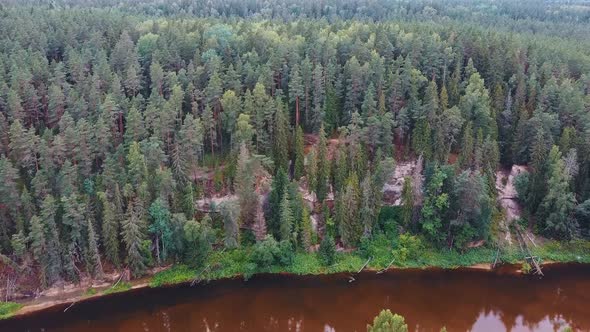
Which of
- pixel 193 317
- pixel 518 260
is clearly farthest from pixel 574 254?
pixel 193 317

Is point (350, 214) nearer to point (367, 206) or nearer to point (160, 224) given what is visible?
point (367, 206)

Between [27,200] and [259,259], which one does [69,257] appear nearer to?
[27,200]

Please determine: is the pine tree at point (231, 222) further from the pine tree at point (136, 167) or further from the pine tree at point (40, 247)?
the pine tree at point (40, 247)

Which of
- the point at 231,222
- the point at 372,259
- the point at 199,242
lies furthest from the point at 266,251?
the point at 372,259

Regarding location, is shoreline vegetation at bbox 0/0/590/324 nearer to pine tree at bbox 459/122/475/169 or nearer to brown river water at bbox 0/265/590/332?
pine tree at bbox 459/122/475/169

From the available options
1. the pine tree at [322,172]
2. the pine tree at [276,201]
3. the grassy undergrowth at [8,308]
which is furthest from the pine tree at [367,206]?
the grassy undergrowth at [8,308]

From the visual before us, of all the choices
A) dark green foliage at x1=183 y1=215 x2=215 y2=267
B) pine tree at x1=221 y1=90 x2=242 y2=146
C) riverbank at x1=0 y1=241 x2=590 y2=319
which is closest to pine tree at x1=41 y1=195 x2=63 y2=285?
riverbank at x1=0 y1=241 x2=590 y2=319
